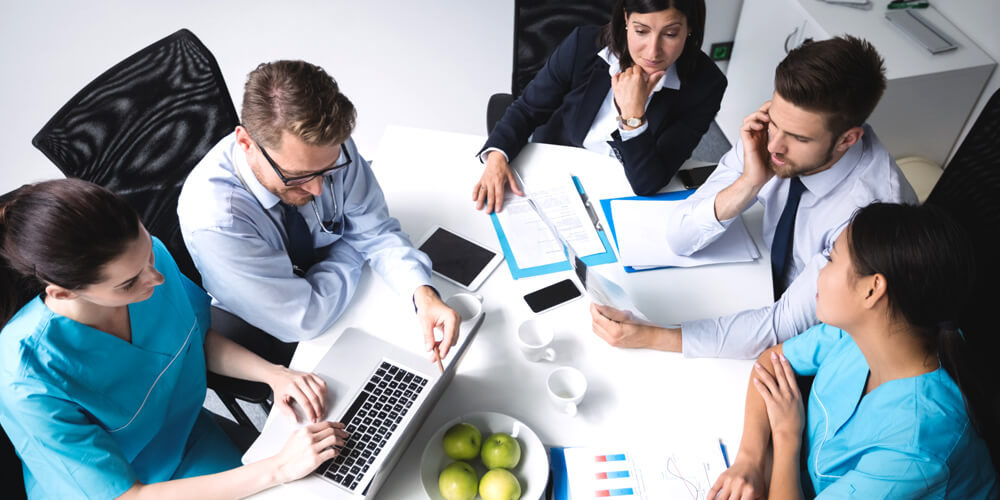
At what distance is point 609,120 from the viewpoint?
6.70 ft

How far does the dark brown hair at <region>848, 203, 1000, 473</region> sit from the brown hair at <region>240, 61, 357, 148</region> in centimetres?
109

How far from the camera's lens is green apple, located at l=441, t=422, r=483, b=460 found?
3.89 ft

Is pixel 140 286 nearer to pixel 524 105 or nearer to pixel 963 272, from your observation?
pixel 524 105

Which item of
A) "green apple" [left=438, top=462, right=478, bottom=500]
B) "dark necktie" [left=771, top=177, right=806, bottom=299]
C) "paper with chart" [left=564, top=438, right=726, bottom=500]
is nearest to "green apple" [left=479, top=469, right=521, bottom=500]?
"green apple" [left=438, top=462, right=478, bottom=500]

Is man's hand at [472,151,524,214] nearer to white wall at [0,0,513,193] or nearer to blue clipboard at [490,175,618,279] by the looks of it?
blue clipboard at [490,175,618,279]

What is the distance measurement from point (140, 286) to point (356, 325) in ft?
1.54

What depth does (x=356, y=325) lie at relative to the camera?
1481 millimetres

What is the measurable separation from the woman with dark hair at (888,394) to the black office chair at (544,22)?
1.26m

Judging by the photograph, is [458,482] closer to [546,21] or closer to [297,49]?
[546,21]

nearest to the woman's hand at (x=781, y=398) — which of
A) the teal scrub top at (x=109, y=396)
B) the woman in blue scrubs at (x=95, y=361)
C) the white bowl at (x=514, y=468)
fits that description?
the white bowl at (x=514, y=468)

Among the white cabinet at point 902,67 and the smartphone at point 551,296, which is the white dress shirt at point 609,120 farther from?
the white cabinet at point 902,67

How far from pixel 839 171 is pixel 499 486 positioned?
44.8 inches

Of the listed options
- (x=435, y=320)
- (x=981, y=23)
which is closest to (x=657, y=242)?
(x=435, y=320)

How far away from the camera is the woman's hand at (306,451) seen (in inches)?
44.4
